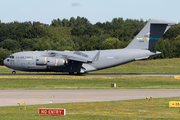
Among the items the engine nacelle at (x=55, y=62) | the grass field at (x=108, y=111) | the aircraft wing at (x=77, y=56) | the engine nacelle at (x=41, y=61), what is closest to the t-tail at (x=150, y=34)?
the aircraft wing at (x=77, y=56)

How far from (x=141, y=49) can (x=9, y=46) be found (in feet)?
252

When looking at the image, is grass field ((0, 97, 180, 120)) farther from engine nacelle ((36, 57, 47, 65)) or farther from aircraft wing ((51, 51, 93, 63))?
engine nacelle ((36, 57, 47, 65))

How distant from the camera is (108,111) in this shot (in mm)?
18406

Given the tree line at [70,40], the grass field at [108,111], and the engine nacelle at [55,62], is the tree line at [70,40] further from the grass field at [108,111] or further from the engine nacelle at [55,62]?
the grass field at [108,111]

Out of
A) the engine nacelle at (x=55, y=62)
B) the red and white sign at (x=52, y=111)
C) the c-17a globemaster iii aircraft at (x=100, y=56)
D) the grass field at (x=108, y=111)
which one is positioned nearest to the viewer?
the grass field at (x=108, y=111)

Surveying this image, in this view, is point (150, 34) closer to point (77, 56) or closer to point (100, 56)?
point (100, 56)

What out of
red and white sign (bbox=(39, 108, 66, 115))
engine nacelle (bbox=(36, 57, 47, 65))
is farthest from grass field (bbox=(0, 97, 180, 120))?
engine nacelle (bbox=(36, 57, 47, 65))

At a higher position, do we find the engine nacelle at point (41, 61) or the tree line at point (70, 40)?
the tree line at point (70, 40)

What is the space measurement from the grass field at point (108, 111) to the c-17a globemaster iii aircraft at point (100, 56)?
976 inches

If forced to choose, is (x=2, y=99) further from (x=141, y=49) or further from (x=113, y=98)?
(x=141, y=49)

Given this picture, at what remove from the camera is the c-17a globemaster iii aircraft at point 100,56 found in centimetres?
4606

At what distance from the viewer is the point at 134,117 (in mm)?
16422

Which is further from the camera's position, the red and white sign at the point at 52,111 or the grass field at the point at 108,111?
the red and white sign at the point at 52,111

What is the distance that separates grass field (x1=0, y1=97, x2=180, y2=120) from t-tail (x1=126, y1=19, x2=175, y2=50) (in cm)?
2590
